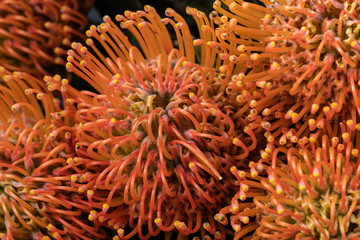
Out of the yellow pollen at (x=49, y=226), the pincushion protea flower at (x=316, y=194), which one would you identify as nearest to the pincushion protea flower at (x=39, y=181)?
the yellow pollen at (x=49, y=226)

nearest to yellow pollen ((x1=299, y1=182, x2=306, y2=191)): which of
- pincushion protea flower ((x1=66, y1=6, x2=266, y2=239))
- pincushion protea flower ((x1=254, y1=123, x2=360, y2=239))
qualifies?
pincushion protea flower ((x1=254, y1=123, x2=360, y2=239))

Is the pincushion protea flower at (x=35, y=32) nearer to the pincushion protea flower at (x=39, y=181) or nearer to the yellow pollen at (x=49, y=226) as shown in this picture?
the pincushion protea flower at (x=39, y=181)

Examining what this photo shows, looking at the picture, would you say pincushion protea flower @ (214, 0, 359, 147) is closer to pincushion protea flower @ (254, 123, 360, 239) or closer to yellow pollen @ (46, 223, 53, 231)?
pincushion protea flower @ (254, 123, 360, 239)

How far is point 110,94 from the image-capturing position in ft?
2.60

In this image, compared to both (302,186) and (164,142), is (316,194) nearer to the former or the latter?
(302,186)

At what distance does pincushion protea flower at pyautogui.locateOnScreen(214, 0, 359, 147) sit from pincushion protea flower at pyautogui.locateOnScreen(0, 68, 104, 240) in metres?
0.31

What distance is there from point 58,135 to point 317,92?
42 centimetres

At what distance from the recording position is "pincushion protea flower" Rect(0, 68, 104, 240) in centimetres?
82

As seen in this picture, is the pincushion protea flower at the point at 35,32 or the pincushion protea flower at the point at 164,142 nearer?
the pincushion protea flower at the point at 164,142

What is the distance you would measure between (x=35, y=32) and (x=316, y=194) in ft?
1.91

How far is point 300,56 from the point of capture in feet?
2.34

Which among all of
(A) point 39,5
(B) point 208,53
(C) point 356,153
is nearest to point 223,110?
(B) point 208,53

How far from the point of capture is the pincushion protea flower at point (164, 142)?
0.76 meters

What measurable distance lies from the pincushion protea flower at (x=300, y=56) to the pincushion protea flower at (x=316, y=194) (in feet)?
0.11
